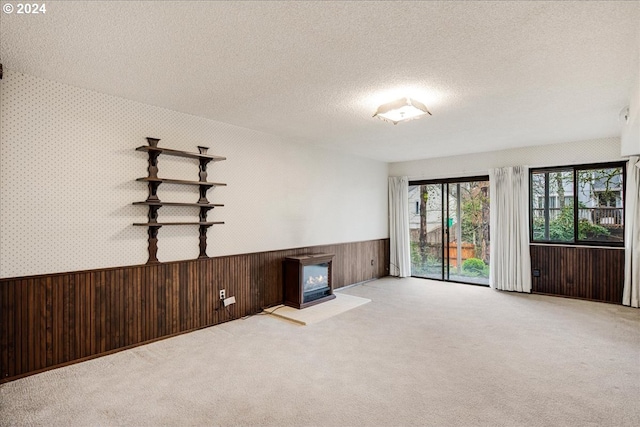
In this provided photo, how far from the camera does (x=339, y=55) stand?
2.50 metres

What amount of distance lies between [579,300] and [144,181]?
20.8ft

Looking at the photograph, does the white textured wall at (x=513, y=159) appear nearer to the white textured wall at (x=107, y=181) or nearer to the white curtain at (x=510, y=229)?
the white curtain at (x=510, y=229)

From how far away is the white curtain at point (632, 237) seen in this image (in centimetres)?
479

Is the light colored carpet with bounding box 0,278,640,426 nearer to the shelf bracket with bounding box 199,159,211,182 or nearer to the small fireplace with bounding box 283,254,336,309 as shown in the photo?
the small fireplace with bounding box 283,254,336,309

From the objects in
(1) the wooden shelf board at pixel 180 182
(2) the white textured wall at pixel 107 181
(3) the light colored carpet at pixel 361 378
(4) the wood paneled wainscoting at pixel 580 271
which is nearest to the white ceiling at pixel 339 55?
(2) the white textured wall at pixel 107 181

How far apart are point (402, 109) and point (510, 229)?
3.85 m

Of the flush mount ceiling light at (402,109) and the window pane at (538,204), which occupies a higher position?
the flush mount ceiling light at (402,109)

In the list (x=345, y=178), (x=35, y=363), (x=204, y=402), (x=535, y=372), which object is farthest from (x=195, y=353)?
(x=345, y=178)

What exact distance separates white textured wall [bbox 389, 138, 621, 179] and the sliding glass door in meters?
0.23

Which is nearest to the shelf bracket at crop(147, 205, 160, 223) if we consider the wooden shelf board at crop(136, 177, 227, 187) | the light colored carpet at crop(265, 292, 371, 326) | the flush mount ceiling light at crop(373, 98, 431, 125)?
the wooden shelf board at crop(136, 177, 227, 187)

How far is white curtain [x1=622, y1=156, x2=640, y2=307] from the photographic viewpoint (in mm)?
4789

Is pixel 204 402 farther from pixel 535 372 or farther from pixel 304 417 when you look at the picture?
pixel 535 372

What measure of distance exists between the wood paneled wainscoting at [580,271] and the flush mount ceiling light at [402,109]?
3968 mm

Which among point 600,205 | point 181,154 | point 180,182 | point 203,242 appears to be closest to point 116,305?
point 203,242
